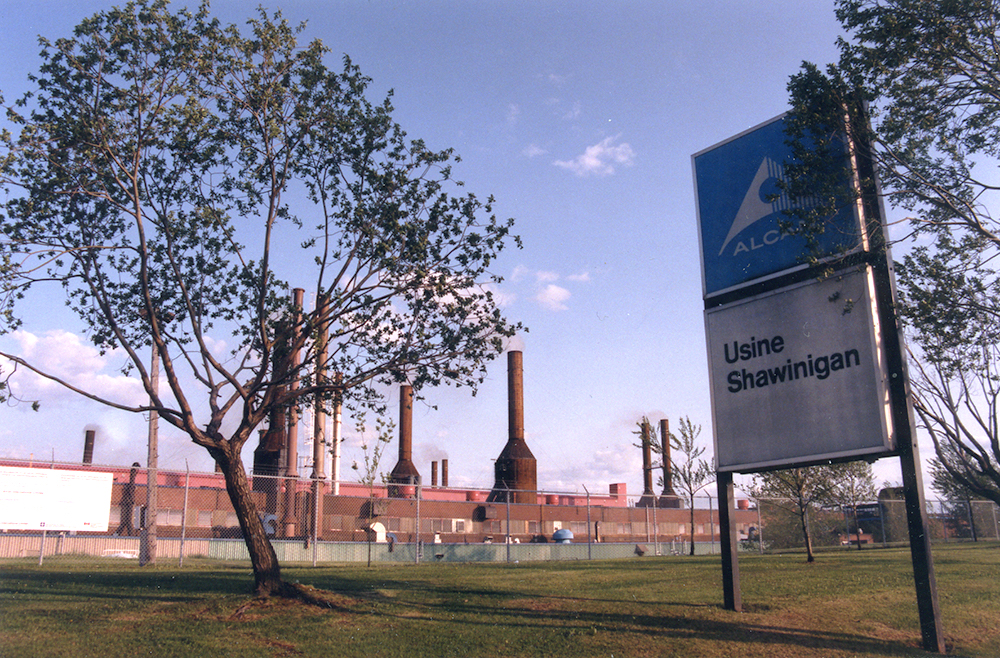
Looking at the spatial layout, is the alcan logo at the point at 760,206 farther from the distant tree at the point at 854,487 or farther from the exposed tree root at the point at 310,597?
the distant tree at the point at 854,487

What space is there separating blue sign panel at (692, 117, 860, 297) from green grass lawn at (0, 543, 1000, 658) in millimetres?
5573

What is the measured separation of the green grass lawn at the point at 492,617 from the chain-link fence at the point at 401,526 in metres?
8.45

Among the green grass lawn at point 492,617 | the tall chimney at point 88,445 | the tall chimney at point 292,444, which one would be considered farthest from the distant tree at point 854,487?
the tall chimney at point 88,445

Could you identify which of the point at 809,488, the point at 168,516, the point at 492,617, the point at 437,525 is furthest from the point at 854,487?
the point at 168,516

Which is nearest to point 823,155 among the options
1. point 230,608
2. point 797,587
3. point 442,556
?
point 797,587

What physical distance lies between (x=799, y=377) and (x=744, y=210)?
127 inches

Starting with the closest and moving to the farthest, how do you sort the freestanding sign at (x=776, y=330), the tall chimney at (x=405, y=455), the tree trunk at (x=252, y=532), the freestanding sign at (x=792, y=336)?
the freestanding sign at (x=792, y=336), the freestanding sign at (x=776, y=330), the tree trunk at (x=252, y=532), the tall chimney at (x=405, y=455)

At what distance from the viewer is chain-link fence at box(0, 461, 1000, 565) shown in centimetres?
2414

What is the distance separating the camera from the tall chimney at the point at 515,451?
5566 cm

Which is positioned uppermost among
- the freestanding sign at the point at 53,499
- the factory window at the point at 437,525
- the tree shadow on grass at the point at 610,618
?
the freestanding sign at the point at 53,499

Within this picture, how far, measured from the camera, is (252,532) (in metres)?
11.8

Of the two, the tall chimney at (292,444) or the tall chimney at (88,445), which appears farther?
the tall chimney at (88,445)

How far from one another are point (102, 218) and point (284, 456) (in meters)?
33.7

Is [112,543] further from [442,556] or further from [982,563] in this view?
[982,563]
